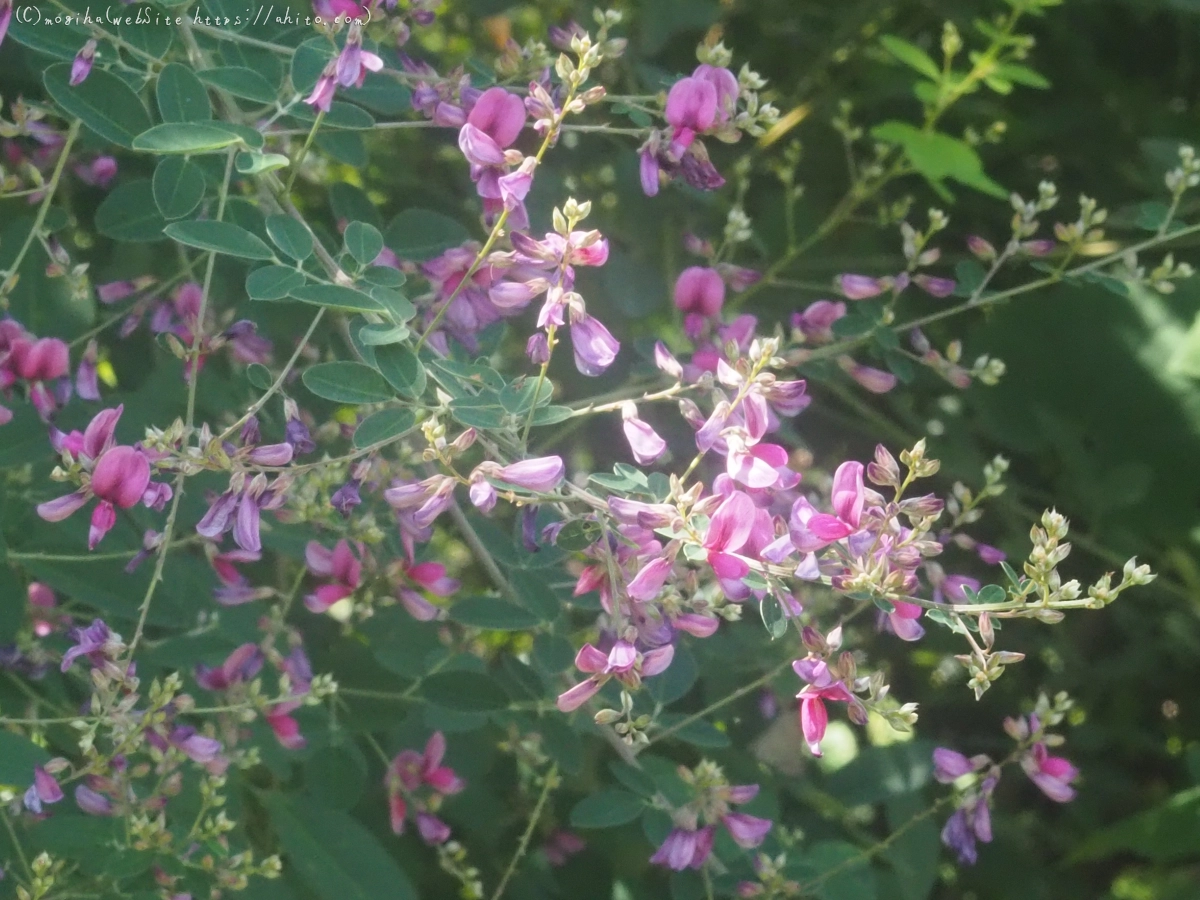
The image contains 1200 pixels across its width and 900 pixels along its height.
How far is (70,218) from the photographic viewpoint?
1.24 metres

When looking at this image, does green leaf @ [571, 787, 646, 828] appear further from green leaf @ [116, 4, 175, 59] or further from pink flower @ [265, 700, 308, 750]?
green leaf @ [116, 4, 175, 59]

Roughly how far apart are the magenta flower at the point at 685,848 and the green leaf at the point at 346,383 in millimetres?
478

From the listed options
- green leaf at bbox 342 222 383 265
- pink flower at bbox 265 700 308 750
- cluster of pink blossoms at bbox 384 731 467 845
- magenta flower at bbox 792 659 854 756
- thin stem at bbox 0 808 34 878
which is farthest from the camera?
cluster of pink blossoms at bbox 384 731 467 845

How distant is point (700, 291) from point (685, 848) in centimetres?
51

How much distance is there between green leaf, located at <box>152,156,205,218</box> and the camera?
1.00 m

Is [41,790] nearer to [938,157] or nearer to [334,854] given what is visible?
[334,854]

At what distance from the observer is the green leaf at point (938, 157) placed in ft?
4.58

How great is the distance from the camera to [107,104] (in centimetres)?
103

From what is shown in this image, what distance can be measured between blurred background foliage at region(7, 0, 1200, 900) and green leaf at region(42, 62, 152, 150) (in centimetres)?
44

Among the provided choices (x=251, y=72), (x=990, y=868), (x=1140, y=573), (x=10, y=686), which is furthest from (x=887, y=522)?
(x=990, y=868)

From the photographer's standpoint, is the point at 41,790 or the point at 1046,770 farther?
the point at 1046,770

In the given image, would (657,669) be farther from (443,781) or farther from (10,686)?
(10,686)

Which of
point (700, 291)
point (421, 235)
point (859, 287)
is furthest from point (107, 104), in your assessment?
point (859, 287)

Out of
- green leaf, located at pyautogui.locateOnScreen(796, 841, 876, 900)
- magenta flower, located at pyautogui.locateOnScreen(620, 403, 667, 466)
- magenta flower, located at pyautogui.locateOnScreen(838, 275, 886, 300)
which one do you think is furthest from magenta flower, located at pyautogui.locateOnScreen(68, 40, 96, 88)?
green leaf, located at pyautogui.locateOnScreen(796, 841, 876, 900)
